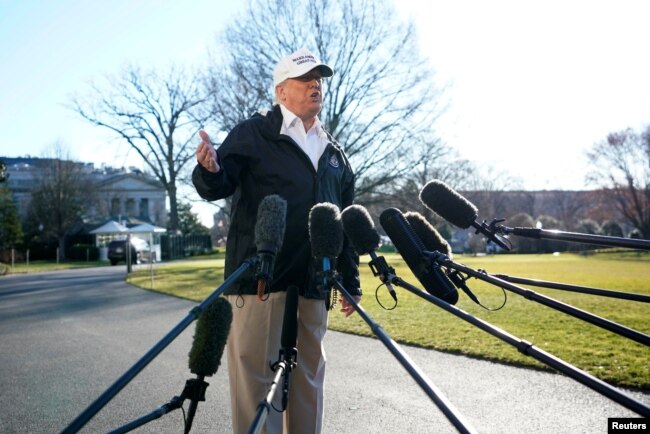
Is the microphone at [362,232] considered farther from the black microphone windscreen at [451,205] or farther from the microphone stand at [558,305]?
the black microphone windscreen at [451,205]

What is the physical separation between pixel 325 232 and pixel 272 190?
84 centimetres

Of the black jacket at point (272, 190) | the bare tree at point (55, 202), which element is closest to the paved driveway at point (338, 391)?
the black jacket at point (272, 190)

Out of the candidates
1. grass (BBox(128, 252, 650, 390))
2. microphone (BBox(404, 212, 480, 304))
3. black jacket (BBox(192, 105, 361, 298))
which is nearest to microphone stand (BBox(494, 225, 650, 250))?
microphone (BBox(404, 212, 480, 304))

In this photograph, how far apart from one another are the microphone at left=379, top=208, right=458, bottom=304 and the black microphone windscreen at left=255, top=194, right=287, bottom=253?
0.48 metres

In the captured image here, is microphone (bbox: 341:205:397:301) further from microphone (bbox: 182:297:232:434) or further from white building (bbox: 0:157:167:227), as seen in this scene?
white building (bbox: 0:157:167:227)

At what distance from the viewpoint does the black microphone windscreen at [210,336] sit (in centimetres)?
229

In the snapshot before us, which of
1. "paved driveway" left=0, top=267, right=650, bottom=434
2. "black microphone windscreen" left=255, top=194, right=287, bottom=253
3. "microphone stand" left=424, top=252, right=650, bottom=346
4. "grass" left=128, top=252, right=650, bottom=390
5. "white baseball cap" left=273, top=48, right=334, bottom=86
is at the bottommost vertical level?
"paved driveway" left=0, top=267, right=650, bottom=434

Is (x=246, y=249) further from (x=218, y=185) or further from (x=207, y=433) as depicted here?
(x=207, y=433)

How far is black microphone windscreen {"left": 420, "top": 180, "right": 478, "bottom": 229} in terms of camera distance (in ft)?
9.17

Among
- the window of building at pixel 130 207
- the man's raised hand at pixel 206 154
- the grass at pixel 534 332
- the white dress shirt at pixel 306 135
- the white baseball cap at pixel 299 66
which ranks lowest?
the grass at pixel 534 332

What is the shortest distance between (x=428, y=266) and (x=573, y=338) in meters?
5.61

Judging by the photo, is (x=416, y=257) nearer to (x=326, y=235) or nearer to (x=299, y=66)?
(x=326, y=235)

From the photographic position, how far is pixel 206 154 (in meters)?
2.74

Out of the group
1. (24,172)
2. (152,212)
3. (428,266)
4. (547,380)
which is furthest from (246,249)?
(24,172)
